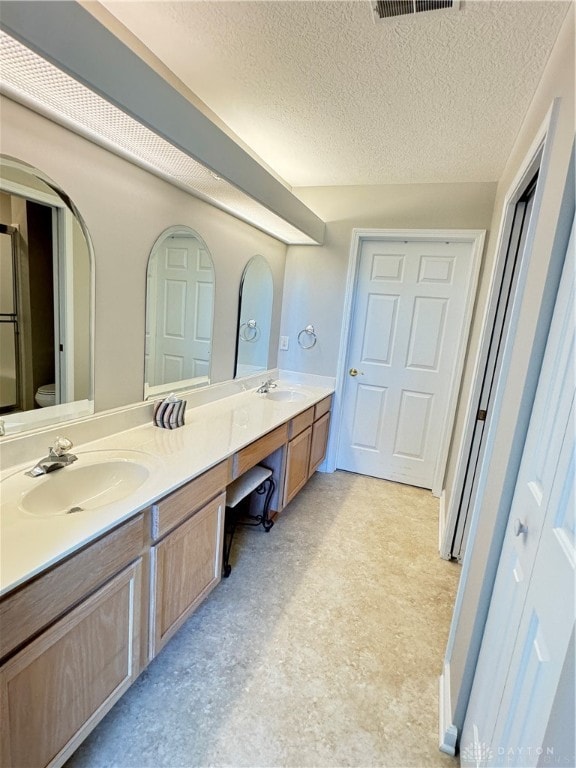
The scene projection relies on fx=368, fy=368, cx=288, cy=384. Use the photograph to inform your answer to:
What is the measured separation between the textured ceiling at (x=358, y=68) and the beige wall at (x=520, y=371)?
194 millimetres

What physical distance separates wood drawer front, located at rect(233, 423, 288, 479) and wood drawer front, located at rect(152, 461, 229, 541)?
111mm

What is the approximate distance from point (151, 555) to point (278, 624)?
2.75 feet

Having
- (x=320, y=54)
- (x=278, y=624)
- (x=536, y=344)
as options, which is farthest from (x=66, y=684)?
(x=320, y=54)

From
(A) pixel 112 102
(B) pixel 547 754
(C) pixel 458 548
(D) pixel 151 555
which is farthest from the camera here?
(C) pixel 458 548

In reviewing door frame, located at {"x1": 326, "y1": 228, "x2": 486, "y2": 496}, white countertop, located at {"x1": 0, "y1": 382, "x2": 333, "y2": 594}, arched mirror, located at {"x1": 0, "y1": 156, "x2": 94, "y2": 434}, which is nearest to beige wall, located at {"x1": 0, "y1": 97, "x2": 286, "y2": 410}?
arched mirror, located at {"x1": 0, "y1": 156, "x2": 94, "y2": 434}

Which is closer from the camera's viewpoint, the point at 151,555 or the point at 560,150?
the point at 560,150

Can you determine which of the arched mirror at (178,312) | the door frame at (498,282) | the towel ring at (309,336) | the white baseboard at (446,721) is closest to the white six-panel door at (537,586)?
the white baseboard at (446,721)

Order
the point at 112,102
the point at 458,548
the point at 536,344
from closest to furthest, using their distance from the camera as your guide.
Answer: the point at 536,344 → the point at 112,102 → the point at 458,548

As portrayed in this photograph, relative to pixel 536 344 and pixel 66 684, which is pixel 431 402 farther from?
pixel 66 684

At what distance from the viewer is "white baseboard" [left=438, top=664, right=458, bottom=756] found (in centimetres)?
125

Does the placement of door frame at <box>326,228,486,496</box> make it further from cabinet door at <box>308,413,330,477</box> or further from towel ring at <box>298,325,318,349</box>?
towel ring at <box>298,325,318,349</box>

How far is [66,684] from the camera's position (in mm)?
1018

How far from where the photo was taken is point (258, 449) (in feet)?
6.43

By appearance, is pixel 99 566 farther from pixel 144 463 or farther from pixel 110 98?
pixel 110 98
